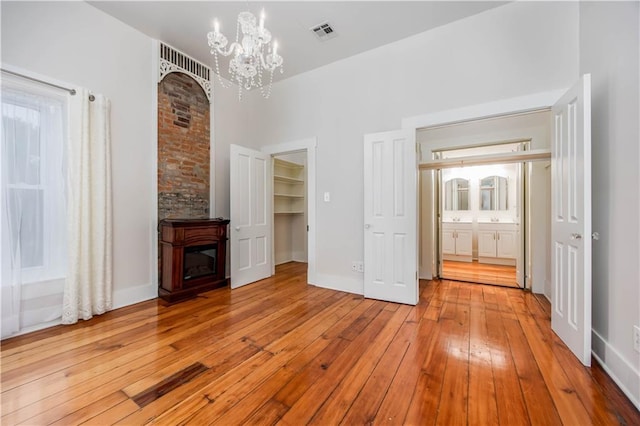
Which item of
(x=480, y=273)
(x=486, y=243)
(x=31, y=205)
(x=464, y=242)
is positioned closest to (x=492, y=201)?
(x=486, y=243)

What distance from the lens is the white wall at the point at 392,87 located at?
253 centimetres

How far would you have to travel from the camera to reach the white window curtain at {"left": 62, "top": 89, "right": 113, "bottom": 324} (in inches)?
98.0

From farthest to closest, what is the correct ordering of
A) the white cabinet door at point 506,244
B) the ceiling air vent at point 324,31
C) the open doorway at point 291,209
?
the open doorway at point 291,209 < the white cabinet door at point 506,244 < the ceiling air vent at point 324,31

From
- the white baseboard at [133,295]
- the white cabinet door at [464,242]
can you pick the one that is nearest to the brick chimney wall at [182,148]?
the white baseboard at [133,295]

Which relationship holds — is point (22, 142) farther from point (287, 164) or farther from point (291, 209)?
point (291, 209)

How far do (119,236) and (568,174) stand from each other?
4540 millimetres

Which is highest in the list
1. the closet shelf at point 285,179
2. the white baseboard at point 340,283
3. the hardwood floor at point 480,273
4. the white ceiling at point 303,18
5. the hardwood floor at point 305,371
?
the white ceiling at point 303,18

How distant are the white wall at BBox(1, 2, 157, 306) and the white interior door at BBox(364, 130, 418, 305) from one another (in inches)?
111

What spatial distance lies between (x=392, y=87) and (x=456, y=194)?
12.9 ft

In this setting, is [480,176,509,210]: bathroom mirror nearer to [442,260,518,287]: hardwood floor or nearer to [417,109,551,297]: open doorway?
[417,109,551,297]: open doorway

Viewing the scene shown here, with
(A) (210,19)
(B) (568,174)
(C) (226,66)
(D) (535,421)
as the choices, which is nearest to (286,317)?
(D) (535,421)

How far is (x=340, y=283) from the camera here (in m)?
3.63

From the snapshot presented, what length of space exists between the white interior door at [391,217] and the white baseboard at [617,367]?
1475 millimetres

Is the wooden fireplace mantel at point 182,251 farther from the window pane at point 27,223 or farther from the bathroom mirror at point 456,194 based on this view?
the bathroom mirror at point 456,194
